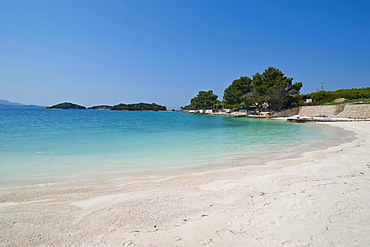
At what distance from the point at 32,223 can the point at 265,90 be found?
5853cm

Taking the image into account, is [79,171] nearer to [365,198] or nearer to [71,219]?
[71,219]

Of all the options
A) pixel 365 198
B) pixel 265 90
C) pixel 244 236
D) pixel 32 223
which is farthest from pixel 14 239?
pixel 265 90

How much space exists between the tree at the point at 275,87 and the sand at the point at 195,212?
161 feet

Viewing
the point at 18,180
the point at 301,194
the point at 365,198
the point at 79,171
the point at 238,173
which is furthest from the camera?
the point at 79,171

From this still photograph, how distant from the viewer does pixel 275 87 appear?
50.0 meters

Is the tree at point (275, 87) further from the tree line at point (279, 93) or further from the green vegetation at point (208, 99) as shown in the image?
the green vegetation at point (208, 99)

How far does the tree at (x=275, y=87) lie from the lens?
5075 centimetres

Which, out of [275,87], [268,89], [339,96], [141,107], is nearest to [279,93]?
[275,87]

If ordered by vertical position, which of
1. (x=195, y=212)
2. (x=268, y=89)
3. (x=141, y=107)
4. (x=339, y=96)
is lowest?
Result: (x=195, y=212)

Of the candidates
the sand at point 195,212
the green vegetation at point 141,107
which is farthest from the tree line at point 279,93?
the green vegetation at point 141,107

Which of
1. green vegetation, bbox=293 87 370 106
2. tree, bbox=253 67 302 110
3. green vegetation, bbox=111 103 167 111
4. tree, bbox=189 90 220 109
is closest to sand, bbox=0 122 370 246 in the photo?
tree, bbox=253 67 302 110

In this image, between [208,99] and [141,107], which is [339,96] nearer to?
[208,99]

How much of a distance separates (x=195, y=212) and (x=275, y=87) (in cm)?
5226

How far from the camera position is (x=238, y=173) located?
6309 mm
